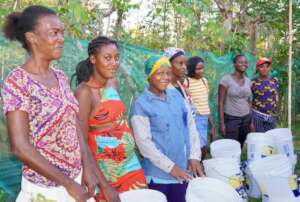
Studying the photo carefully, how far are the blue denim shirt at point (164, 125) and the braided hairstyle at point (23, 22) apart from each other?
108 centimetres

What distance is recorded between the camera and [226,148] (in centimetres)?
448

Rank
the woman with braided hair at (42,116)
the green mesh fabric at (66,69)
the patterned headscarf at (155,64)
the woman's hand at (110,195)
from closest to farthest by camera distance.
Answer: the woman with braided hair at (42,116) < the woman's hand at (110,195) < the patterned headscarf at (155,64) < the green mesh fabric at (66,69)

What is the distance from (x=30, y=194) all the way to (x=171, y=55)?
226 centimetres

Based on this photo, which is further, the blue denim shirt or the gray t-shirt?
the gray t-shirt

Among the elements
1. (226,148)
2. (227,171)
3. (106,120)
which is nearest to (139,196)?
(106,120)

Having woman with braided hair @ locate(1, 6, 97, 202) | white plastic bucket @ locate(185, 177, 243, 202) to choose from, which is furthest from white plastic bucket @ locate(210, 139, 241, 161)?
woman with braided hair @ locate(1, 6, 97, 202)

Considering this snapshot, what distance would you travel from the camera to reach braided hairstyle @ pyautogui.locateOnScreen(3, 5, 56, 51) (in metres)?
1.74

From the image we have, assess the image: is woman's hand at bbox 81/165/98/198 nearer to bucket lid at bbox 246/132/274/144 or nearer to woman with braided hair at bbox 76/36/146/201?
woman with braided hair at bbox 76/36/146/201

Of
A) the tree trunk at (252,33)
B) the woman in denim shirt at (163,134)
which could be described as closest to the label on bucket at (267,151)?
the woman in denim shirt at (163,134)

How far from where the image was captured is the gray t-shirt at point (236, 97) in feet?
16.9

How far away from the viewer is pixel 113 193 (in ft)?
7.17

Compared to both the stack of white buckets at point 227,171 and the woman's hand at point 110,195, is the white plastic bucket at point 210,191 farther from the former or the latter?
the stack of white buckets at point 227,171

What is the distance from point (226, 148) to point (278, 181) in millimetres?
1119

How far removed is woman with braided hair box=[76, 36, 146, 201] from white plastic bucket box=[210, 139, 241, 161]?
2076 mm
